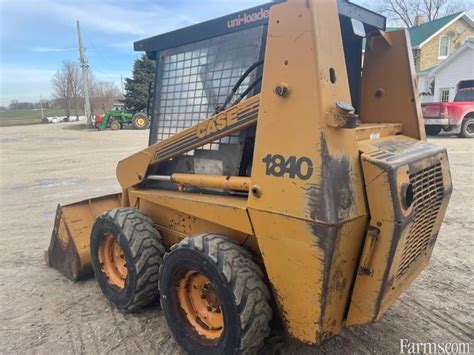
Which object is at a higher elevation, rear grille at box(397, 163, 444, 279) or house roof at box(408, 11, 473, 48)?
house roof at box(408, 11, 473, 48)

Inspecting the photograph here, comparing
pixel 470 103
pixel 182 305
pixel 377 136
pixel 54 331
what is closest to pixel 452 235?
pixel 377 136

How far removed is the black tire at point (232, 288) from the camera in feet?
7.88

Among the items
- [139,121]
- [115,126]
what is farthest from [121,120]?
[139,121]

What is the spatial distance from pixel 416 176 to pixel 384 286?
665 mm

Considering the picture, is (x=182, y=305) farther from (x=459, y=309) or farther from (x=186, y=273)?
(x=459, y=309)

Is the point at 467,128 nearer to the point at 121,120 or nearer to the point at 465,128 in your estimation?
the point at 465,128

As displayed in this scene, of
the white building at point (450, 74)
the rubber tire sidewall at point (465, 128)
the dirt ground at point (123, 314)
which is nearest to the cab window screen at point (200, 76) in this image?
the dirt ground at point (123, 314)

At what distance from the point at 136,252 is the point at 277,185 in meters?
1.42

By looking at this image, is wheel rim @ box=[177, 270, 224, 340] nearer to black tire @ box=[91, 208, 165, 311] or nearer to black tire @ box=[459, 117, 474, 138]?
black tire @ box=[91, 208, 165, 311]

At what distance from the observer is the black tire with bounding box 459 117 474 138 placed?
612 inches

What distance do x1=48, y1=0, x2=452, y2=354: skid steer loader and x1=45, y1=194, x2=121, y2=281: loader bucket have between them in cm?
49

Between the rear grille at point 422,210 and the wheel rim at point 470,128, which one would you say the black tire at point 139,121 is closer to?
the wheel rim at point 470,128

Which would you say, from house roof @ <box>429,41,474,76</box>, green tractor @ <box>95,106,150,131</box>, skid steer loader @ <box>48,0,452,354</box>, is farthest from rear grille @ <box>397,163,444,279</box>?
green tractor @ <box>95,106,150,131</box>

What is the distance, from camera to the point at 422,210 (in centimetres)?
256
